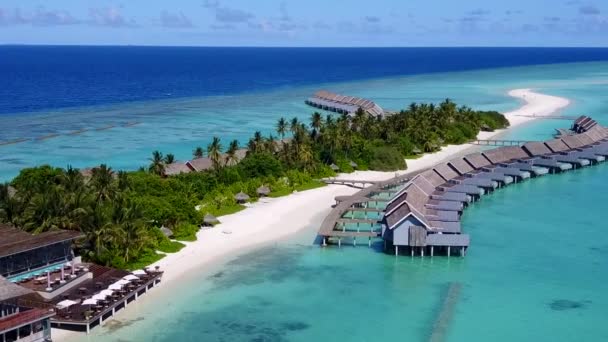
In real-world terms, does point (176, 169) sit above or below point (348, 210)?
above

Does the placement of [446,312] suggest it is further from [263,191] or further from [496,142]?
[496,142]

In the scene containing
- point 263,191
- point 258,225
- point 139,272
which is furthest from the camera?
point 263,191

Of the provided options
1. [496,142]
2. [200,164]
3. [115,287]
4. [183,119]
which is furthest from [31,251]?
[183,119]

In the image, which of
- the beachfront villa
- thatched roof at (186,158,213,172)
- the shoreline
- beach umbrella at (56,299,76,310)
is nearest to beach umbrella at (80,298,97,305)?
the beachfront villa

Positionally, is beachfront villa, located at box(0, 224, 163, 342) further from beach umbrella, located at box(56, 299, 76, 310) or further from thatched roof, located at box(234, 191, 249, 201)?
thatched roof, located at box(234, 191, 249, 201)

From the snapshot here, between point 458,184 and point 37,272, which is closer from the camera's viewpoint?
point 37,272

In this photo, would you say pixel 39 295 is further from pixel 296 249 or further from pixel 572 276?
pixel 572 276
